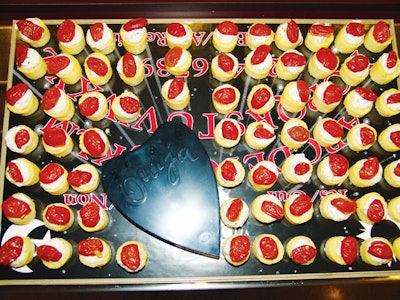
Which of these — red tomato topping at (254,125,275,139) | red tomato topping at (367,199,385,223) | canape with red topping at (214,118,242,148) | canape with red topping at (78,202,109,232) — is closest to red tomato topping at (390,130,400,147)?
red tomato topping at (367,199,385,223)

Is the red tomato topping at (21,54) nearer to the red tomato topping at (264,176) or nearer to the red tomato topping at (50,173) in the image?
the red tomato topping at (50,173)

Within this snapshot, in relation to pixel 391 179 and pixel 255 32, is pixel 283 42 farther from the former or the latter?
pixel 391 179

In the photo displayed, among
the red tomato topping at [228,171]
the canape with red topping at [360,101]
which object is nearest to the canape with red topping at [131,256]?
the red tomato topping at [228,171]

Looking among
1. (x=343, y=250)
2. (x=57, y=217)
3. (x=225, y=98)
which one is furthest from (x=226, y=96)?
(x=57, y=217)

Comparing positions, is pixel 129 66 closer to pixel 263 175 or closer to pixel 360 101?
pixel 263 175

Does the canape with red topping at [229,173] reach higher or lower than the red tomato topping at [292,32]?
lower

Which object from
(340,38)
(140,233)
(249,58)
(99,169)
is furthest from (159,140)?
(340,38)
